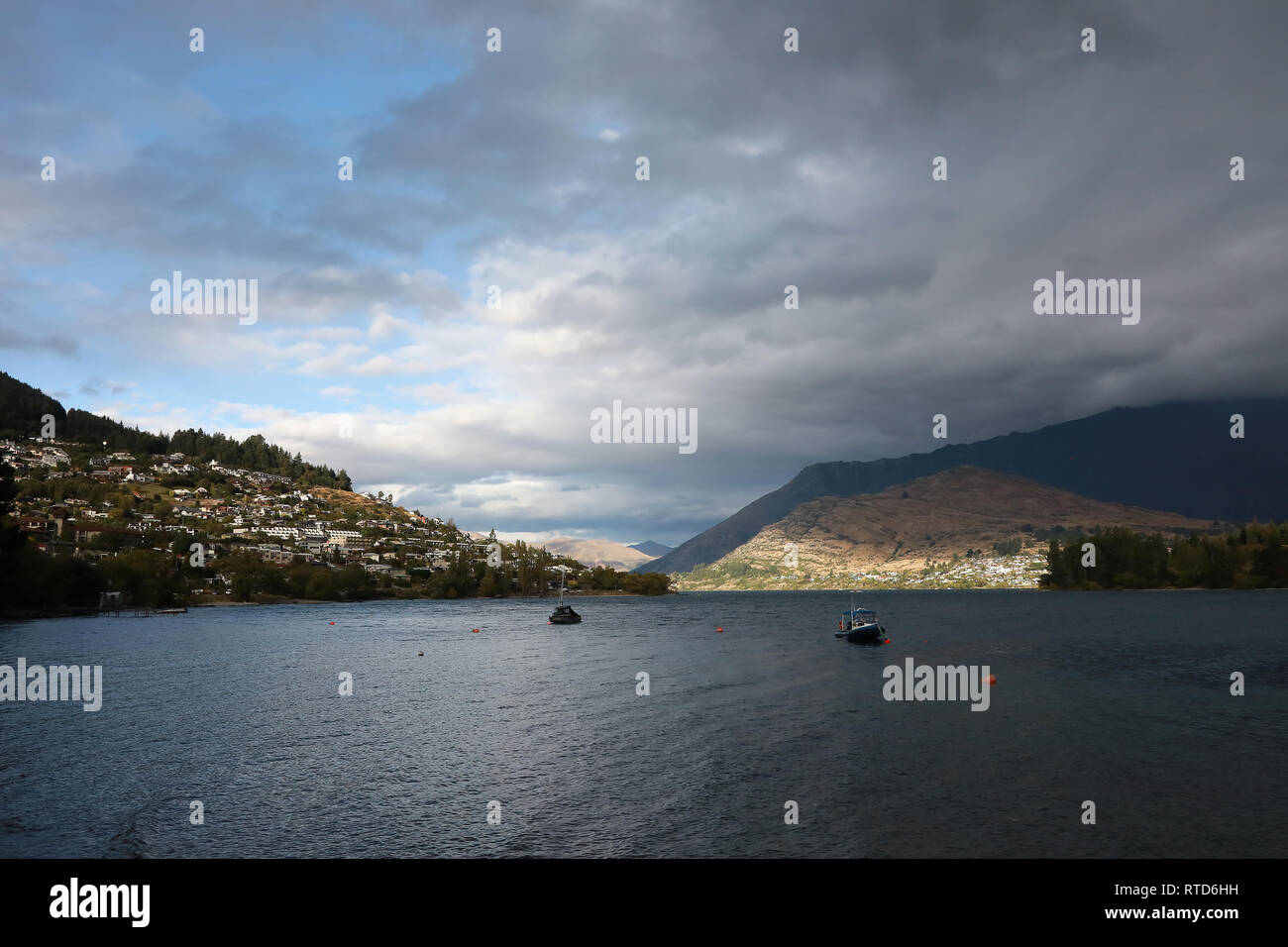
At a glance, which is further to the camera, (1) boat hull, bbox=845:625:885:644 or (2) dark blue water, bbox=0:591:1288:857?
(1) boat hull, bbox=845:625:885:644

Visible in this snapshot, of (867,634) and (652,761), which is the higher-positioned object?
(652,761)

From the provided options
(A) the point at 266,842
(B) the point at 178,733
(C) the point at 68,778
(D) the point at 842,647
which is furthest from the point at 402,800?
(D) the point at 842,647

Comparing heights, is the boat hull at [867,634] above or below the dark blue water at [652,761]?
below

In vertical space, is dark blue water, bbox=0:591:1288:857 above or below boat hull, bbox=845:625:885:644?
above

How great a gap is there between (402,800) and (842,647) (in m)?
95.1

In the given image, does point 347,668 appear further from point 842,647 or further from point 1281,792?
point 1281,792

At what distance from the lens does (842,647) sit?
120688mm

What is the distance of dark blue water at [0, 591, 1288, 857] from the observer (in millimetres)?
31906

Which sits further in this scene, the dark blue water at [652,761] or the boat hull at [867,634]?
the boat hull at [867,634]

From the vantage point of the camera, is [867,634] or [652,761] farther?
[867,634]

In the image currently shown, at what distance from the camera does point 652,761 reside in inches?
1793

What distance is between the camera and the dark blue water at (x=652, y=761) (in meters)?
31.9
